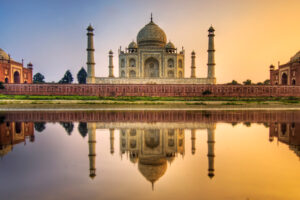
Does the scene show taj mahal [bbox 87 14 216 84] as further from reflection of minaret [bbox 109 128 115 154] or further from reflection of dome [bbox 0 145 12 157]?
reflection of dome [bbox 0 145 12 157]

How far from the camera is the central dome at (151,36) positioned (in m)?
33.1

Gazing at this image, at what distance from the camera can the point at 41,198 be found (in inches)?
129

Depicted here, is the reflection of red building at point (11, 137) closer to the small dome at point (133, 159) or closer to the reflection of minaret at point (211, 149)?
the small dome at point (133, 159)

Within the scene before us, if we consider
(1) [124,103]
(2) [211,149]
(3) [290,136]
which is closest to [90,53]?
(1) [124,103]

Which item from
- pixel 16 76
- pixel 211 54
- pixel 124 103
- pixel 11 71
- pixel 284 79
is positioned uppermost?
pixel 211 54

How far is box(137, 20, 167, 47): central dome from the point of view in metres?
33.1

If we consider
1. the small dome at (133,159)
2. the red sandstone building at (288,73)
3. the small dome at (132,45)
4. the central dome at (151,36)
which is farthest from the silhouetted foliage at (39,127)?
the red sandstone building at (288,73)

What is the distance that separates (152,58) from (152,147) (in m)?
27.1

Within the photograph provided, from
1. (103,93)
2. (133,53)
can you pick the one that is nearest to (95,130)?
(103,93)

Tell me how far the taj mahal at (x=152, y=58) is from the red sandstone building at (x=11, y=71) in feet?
34.9

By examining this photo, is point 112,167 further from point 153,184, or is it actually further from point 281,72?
point 281,72

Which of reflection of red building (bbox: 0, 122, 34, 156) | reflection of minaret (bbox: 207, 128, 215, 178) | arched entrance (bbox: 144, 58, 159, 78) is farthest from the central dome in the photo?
reflection of red building (bbox: 0, 122, 34, 156)

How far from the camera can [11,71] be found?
30.5 metres

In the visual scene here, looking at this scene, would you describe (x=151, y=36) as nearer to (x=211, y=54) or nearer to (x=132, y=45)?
(x=132, y=45)
